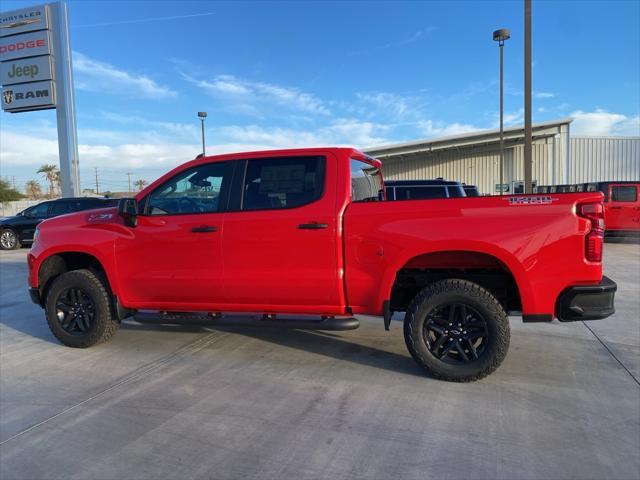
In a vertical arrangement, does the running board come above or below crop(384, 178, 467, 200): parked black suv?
below

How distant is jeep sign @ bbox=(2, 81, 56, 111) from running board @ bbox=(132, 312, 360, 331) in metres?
19.5

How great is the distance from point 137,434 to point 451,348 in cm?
249

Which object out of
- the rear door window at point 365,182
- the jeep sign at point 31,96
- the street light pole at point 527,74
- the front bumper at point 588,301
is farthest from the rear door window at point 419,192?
the jeep sign at point 31,96

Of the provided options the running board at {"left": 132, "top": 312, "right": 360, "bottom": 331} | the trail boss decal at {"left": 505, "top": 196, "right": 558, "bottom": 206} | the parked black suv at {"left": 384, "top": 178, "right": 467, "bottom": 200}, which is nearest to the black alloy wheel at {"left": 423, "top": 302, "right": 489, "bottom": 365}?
the running board at {"left": 132, "top": 312, "right": 360, "bottom": 331}

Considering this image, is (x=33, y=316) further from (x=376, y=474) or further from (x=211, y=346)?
(x=376, y=474)

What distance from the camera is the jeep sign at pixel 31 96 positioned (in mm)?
20422

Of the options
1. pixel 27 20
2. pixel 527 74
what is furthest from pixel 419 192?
pixel 27 20

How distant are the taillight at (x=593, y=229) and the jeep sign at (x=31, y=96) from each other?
871 inches

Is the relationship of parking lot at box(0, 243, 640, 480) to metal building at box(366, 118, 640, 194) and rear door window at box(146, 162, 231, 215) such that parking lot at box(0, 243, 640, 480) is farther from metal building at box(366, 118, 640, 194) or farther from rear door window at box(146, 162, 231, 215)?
metal building at box(366, 118, 640, 194)

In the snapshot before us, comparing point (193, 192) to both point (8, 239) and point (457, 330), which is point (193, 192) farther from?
point (8, 239)

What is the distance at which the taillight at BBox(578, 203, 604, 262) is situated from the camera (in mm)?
3615

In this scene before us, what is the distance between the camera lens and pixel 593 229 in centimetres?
363

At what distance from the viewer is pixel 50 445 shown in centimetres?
315

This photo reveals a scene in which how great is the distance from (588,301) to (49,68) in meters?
22.8
